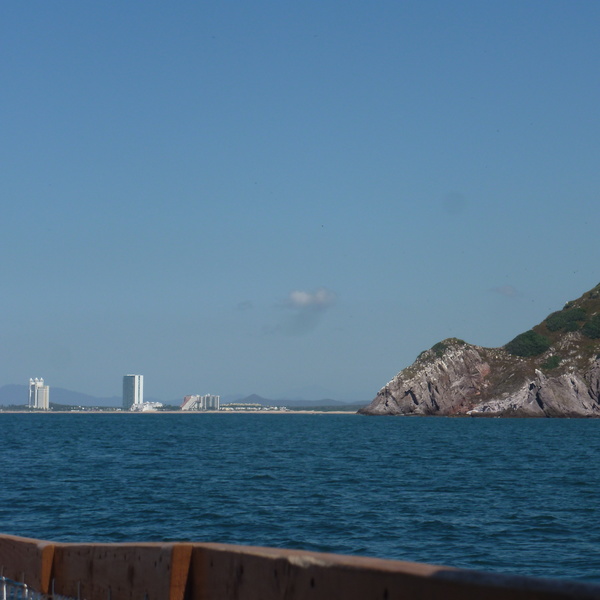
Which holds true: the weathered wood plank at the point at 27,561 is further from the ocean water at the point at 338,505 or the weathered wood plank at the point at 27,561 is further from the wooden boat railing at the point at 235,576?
the ocean water at the point at 338,505

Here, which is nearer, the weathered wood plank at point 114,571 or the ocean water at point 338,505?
the weathered wood plank at point 114,571

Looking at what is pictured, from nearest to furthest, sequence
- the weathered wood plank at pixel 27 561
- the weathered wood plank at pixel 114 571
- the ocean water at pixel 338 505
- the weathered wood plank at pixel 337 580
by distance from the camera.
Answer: the weathered wood plank at pixel 337 580, the weathered wood plank at pixel 114 571, the weathered wood plank at pixel 27 561, the ocean water at pixel 338 505

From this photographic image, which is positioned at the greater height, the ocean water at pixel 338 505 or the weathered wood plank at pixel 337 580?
the weathered wood plank at pixel 337 580

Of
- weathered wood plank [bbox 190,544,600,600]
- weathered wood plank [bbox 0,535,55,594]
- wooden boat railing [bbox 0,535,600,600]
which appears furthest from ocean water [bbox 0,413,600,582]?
weathered wood plank [bbox 190,544,600,600]

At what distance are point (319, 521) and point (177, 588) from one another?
2989 cm

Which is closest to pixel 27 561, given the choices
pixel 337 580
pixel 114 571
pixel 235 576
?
pixel 114 571

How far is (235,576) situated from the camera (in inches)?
213

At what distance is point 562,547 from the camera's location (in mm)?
28766

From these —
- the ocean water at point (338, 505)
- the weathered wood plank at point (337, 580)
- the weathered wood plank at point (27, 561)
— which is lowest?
the ocean water at point (338, 505)

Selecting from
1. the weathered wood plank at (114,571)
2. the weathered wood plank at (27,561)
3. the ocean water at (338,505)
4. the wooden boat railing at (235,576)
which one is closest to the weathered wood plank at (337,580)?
the wooden boat railing at (235,576)

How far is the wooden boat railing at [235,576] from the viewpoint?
416 cm

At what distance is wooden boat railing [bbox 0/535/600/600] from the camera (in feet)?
13.7

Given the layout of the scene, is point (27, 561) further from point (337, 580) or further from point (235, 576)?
point (337, 580)

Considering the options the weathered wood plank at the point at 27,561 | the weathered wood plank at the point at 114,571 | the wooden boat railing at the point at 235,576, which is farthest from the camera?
the weathered wood plank at the point at 27,561
